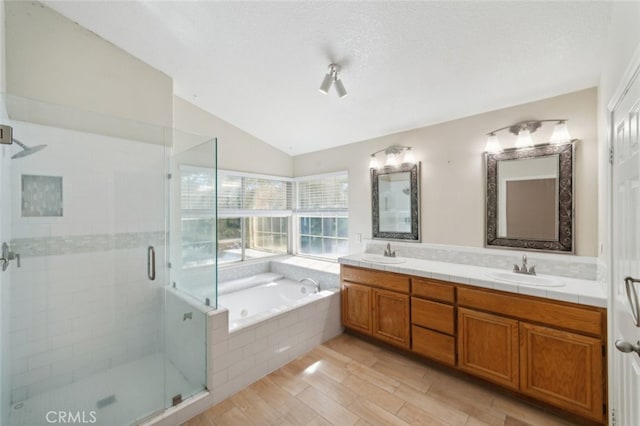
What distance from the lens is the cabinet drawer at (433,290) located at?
215 cm

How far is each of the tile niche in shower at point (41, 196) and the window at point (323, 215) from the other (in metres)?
2.74

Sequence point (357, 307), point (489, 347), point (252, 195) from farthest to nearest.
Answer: point (252, 195) < point (357, 307) < point (489, 347)

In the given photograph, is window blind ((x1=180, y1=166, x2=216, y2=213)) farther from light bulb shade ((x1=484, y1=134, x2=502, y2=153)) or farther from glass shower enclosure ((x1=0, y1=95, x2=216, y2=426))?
light bulb shade ((x1=484, y1=134, x2=502, y2=153))

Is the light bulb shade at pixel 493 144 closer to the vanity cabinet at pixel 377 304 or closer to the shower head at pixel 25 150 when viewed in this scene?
the vanity cabinet at pixel 377 304

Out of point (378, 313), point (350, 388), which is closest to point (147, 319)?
point (350, 388)

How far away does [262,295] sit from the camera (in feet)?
10.9

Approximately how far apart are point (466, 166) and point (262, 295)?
2754 millimetres

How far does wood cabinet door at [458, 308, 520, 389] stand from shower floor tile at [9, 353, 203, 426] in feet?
6.76

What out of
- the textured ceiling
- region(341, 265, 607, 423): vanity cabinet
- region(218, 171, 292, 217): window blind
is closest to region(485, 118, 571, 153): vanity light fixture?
the textured ceiling

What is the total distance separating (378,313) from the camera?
102 inches

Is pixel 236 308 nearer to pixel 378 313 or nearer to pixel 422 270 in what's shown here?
pixel 378 313

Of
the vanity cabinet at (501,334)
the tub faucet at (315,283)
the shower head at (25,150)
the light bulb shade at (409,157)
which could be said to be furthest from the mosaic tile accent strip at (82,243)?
the light bulb shade at (409,157)

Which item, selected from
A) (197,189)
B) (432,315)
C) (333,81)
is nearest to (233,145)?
(197,189)

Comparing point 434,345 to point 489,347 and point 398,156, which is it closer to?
point 489,347
